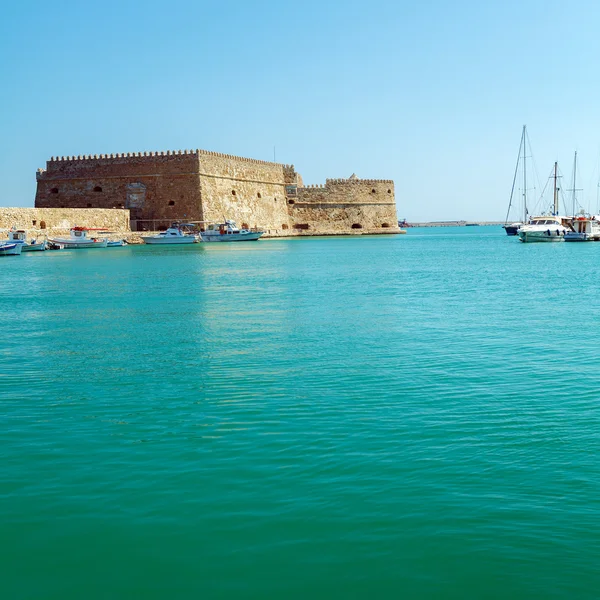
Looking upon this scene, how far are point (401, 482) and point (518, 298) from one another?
10.2 metres

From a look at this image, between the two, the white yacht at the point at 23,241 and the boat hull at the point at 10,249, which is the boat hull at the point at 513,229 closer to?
the white yacht at the point at 23,241

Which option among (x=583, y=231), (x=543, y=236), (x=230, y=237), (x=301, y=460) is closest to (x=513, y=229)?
(x=583, y=231)

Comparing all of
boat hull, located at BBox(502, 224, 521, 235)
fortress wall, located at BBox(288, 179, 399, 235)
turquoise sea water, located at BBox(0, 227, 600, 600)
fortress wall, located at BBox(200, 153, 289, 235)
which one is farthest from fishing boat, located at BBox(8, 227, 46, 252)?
boat hull, located at BBox(502, 224, 521, 235)

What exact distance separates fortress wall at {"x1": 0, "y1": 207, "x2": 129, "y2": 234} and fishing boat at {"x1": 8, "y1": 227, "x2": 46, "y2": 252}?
532 mm

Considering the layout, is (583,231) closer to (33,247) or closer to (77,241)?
(77,241)

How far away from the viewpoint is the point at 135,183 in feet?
125

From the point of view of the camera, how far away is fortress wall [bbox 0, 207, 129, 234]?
106 feet

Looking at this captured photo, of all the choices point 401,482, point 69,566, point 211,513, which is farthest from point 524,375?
point 69,566

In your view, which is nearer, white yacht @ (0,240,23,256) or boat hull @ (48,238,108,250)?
white yacht @ (0,240,23,256)

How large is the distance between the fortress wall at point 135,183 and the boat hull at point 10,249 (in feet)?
27.2

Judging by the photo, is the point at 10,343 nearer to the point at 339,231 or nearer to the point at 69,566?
the point at 69,566

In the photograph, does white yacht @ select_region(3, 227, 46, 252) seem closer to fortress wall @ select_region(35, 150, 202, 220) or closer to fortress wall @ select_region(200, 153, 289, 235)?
fortress wall @ select_region(35, 150, 202, 220)

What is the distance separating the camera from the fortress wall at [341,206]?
4709 centimetres

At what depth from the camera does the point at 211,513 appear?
401 centimetres
